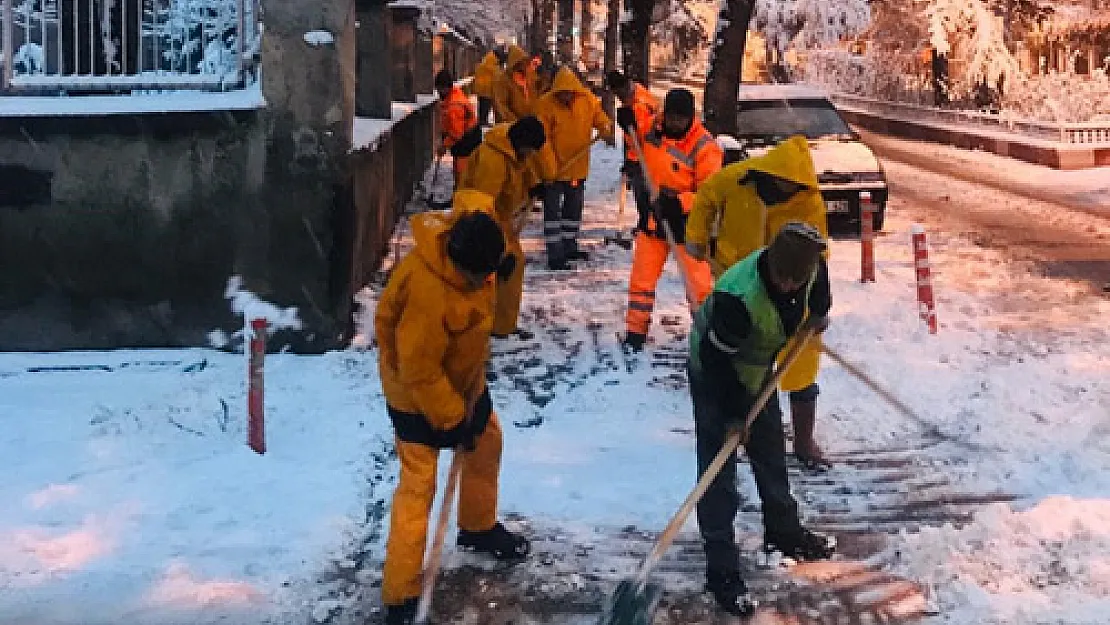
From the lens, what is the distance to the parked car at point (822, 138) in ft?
42.8

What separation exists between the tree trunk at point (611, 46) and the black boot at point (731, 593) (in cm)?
1608

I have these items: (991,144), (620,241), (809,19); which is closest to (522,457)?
(620,241)

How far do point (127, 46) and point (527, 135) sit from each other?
9.07ft

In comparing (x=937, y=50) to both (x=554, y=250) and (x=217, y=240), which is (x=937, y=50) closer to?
(x=554, y=250)

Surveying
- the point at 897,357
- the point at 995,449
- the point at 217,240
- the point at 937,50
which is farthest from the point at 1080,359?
the point at 937,50

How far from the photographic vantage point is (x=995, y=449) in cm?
636

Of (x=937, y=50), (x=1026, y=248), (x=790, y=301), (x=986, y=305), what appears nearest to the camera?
(x=790, y=301)

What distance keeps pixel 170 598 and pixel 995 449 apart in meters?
4.22

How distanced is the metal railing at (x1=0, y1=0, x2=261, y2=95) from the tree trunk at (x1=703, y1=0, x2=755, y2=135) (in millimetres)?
7086

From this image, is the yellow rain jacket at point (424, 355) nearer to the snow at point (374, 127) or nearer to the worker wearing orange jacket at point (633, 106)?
the snow at point (374, 127)

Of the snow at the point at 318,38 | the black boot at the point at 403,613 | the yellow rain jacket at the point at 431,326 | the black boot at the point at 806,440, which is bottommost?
the black boot at the point at 403,613

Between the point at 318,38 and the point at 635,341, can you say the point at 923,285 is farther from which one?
the point at 318,38

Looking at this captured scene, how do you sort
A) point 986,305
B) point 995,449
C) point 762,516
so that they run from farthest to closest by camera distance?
point 986,305, point 995,449, point 762,516

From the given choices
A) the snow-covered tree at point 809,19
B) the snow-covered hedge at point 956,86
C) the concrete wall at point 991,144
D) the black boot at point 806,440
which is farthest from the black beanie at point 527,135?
the snow-covered tree at point 809,19
